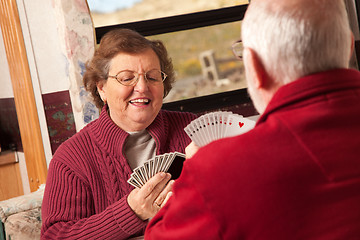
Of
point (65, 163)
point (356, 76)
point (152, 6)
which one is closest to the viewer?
point (356, 76)

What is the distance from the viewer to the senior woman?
78.4 inches

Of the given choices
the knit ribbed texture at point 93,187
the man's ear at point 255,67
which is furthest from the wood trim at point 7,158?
the man's ear at point 255,67

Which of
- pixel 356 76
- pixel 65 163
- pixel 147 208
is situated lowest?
pixel 147 208

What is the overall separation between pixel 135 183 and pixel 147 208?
13 cm

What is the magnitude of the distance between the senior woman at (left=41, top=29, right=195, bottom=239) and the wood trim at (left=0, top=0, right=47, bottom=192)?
1.29 metres

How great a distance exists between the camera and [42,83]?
11.7ft

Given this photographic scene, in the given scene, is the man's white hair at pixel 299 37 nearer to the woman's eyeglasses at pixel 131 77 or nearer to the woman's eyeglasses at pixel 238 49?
the woman's eyeglasses at pixel 238 49

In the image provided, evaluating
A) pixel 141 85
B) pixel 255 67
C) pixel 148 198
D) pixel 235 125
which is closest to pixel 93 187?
pixel 148 198

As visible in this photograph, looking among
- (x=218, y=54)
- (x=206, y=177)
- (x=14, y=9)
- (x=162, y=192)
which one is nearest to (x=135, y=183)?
(x=162, y=192)

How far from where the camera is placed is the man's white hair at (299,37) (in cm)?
101

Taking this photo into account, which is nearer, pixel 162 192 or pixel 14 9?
pixel 162 192

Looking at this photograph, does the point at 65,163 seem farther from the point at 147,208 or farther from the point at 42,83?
the point at 42,83

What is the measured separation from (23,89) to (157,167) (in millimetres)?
2019

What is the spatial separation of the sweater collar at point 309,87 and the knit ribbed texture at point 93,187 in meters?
1.12
